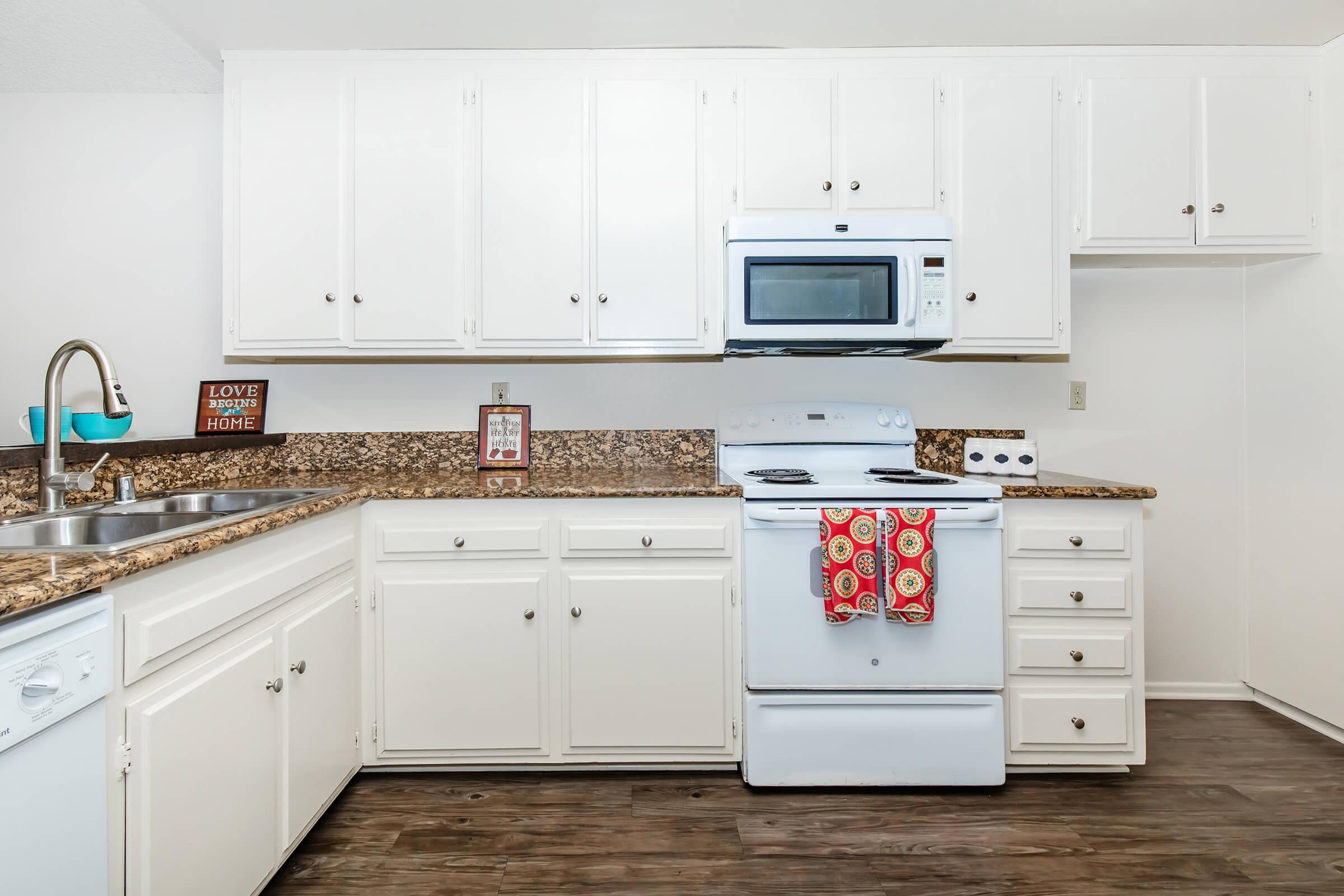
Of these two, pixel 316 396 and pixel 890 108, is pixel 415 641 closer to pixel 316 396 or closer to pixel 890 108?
pixel 316 396

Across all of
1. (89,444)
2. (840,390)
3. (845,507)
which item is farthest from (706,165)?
(89,444)

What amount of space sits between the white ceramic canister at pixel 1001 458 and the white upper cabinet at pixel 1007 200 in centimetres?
37

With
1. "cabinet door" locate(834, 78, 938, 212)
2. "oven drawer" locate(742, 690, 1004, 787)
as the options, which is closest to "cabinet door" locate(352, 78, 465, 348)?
"cabinet door" locate(834, 78, 938, 212)

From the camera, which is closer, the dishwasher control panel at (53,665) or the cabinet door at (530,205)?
the dishwasher control panel at (53,665)

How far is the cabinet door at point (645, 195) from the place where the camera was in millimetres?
2229

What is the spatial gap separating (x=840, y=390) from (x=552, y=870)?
1.86 metres

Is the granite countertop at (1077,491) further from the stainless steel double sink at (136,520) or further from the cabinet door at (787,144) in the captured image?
the stainless steel double sink at (136,520)

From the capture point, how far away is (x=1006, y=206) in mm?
2242

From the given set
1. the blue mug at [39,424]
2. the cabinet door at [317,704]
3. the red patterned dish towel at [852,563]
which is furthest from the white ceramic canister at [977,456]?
the blue mug at [39,424]

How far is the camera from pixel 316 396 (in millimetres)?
2592

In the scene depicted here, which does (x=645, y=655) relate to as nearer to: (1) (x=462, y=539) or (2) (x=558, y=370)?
(1) (x=462, y=539)

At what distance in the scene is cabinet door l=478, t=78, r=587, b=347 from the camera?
2.22 metres

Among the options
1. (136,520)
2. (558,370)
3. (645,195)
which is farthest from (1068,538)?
(136,520)

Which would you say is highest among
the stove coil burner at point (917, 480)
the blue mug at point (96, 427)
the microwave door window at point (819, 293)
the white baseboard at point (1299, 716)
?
the microwave door window at point (819, 293)
